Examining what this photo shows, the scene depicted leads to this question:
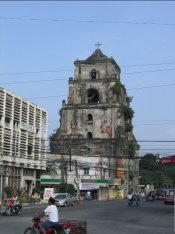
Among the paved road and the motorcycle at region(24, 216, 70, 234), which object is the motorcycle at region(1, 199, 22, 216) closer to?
the paved road

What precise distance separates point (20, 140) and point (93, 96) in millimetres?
42983

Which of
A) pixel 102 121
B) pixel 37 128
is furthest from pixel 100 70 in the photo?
pixel 37 128

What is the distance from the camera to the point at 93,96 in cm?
9600

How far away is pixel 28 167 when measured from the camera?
57.1m

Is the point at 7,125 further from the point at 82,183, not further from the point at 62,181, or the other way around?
the point at 82,183

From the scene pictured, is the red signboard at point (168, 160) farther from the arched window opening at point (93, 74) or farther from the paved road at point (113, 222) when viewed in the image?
the arched window opening at point (93, 74)

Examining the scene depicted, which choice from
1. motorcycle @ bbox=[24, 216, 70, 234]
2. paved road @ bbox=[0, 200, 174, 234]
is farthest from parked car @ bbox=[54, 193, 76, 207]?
motorcycle @ bbox=[24, 216, 70, 234]

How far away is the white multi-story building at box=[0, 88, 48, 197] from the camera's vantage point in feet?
166

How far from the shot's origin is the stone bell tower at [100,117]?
293 ft

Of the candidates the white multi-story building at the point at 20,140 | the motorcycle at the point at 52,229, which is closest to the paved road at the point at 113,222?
the motorcycle at the point at 52,229

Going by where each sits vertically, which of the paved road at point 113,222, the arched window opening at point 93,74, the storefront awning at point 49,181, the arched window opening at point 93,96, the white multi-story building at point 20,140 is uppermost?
the arched window opening at point 93,74

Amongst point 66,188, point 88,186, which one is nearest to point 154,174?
point 88,186

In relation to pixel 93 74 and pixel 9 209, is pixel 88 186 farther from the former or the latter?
pixel 9 209

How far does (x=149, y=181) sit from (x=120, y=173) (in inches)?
1777
